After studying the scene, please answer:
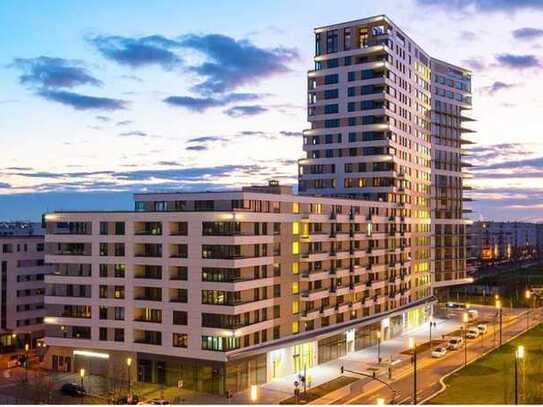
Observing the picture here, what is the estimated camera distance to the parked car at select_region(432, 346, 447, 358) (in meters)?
92.8

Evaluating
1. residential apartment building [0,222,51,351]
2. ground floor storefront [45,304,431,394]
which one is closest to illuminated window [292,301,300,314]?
ground floor storefront [45,304,431,394]

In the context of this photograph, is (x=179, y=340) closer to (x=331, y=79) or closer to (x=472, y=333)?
(x=472, y=333)

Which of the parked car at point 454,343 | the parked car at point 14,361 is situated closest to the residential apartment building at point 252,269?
the parked car at point 14,361

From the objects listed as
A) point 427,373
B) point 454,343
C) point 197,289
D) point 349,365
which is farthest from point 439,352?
point 197,289

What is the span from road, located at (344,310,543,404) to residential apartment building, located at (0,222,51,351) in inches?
2163

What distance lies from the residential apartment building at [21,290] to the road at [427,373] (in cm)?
5493

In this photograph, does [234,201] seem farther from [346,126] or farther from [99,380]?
[346,126]

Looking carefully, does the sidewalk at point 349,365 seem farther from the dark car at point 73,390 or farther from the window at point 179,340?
the dark car at point 73,390

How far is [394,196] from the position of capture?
117 metres

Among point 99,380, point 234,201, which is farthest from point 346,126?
point 99,380

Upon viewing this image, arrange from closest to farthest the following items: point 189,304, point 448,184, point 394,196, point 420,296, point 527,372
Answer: point 189,304 → point 527,372 → point 394,196 → point 420,296 → point 448,184

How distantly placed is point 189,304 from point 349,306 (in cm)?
2991

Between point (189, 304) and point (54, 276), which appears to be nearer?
point (189, 304)

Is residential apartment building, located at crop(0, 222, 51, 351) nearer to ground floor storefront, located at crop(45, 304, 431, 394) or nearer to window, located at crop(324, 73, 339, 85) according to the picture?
ground floor storefront, located at crop(45, 304, 431, 394)
